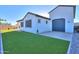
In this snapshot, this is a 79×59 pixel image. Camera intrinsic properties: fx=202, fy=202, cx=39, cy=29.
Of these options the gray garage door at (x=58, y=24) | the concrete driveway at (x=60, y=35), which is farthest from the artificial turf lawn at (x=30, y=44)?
the gray garage door at (x=58, y=24)

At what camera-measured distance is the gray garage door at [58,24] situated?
2.97 metres

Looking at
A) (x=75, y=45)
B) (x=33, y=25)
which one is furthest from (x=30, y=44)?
(x=75, y=45)

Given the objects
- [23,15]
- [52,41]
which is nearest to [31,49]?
[52,41]

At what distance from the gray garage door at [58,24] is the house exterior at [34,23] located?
0.09 metres

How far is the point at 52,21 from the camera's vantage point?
2.97 m

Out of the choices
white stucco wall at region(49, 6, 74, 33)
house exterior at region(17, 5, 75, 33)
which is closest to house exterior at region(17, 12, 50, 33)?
house exterior at region(17, 5, 75, 33)

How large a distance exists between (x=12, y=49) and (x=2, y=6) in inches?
25.2

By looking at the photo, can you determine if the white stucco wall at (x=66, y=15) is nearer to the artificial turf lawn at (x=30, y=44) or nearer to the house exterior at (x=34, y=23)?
the house exterior at (x=34, y=23)

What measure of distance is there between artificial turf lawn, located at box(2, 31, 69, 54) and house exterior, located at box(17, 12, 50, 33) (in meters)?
0.09

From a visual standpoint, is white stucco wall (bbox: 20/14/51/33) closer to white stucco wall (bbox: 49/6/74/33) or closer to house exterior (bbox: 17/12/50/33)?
house exterior (bbox: 17/12/50/33)

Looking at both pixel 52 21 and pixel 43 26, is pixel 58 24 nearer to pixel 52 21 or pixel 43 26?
pixel 52 21

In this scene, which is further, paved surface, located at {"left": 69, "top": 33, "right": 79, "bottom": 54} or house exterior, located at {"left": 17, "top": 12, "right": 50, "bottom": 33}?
house exterior, located at {"left": 17, "top": 12, "right": 50, "bottom": 33}

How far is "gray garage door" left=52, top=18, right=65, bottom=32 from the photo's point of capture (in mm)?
2975
